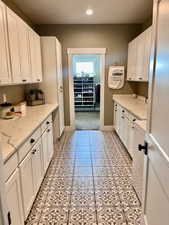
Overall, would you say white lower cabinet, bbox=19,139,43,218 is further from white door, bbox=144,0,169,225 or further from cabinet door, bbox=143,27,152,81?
cabinet door, bbox=143,27,152,81

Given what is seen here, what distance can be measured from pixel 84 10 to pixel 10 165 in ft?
10.3

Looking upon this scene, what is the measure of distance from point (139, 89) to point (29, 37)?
9.11ft

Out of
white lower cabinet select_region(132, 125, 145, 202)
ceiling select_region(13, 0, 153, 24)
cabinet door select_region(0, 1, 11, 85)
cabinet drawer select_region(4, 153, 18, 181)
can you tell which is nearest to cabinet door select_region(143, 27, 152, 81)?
ceiling select_region(13, 0, 153, 24)

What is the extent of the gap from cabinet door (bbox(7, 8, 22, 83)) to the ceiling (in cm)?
103

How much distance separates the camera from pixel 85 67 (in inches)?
317

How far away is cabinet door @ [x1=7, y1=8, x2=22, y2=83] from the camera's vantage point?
6.56 ft

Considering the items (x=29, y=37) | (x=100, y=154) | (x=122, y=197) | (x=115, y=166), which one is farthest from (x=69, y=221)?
(x=29, y=37)

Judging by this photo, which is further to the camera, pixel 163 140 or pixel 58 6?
pixel 58 6

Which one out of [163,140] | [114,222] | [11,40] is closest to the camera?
[163,140]

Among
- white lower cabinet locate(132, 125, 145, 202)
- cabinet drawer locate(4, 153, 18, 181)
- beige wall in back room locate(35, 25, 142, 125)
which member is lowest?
white lower cabinet locate(132, 125, 145, 202)

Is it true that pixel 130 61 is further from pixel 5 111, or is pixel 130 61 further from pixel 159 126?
pixel 159 126

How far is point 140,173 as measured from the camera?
1895mm

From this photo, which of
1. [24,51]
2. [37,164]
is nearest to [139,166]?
[37,164]

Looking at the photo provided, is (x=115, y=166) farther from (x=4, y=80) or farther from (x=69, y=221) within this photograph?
(x=4, y=80)
